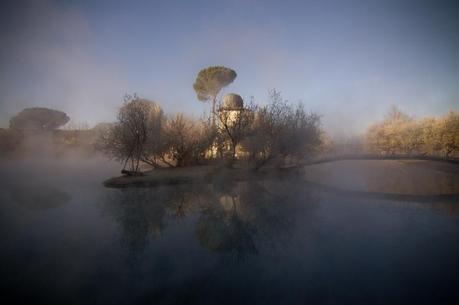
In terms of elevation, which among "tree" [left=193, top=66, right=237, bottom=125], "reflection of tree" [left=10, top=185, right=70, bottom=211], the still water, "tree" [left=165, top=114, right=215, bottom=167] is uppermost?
"tree" [left=193, top=66, right=237, bottom=125]

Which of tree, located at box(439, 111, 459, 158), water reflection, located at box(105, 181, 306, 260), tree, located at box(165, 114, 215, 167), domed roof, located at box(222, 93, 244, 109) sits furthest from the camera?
domed roof, located at box(222, 93, 244, 109)

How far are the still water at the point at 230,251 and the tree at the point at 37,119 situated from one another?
51840 mm

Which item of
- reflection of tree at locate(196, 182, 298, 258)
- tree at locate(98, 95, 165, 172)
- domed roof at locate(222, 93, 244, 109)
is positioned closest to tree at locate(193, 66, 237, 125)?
domed roof at locate(222, 93, 244, 109)

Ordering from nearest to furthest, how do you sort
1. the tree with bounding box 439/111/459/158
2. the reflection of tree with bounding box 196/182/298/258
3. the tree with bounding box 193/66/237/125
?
1. the reflection of tree with bounding box 196/182/298/258
2. the tree with bounding box 439/111/459/158
3. the tree with bounding box 193/66/237/125

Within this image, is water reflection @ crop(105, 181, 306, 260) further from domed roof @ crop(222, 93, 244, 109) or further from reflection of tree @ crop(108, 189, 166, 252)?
domed roof @ crop(222, 93, 244, 109)

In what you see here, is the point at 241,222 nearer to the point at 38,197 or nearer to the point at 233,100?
the point at 38,197

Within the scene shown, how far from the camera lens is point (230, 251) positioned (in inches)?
284

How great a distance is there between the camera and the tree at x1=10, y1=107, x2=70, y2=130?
172 ft

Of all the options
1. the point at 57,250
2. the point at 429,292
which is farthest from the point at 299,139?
the point at 57,250

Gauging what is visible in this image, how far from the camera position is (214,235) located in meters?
8.50

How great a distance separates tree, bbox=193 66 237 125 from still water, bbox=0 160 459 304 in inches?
1355

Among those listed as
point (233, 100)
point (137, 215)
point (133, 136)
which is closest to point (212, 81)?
point (233, 100)

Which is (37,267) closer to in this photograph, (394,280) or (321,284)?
(321,284)

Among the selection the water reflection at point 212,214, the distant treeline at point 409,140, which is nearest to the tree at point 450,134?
the distant treeline at point 409,140
